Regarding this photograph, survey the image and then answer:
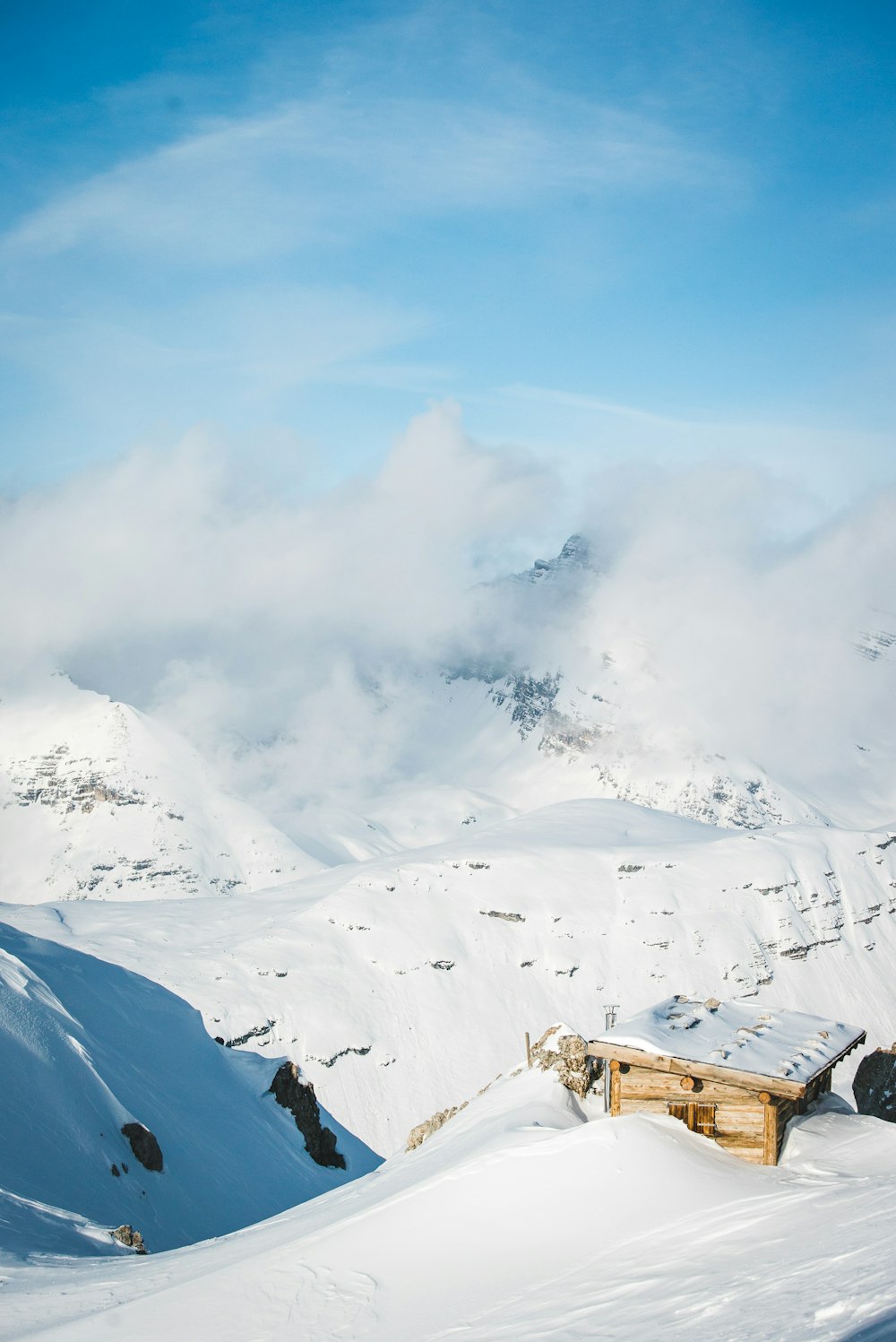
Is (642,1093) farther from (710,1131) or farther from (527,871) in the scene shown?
(527,871)

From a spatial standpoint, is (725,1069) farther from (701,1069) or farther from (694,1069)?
(694,1069)

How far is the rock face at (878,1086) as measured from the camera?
28906 millimetres

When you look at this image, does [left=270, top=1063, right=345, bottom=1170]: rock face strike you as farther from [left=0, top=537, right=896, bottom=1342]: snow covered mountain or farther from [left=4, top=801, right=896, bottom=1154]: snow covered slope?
[left=4, top=801, right=896, bottom=1154]: snow covered slope

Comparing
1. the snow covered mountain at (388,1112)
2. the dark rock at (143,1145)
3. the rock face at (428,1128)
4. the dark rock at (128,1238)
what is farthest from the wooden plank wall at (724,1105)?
the dark rock at (143,1145)

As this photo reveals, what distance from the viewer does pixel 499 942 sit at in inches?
4301

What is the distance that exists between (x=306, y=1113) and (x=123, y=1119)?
16203mm

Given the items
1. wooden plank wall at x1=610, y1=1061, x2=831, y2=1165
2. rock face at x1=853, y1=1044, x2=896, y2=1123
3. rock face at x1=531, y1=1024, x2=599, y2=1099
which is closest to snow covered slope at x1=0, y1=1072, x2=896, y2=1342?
wooden plank wall at x1=610, y1=1061, x2=831, y2=1165

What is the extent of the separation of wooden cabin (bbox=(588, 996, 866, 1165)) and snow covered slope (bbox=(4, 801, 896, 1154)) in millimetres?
63101

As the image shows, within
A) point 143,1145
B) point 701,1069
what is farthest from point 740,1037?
point 143,1145

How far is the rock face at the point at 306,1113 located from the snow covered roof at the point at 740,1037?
24.4m

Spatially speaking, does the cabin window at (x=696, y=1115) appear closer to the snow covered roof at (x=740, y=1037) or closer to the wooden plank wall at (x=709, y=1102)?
the wooden plank wall at (x=709, y=1102)

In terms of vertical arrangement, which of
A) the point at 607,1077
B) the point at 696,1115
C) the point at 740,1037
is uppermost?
the point at 740,1037

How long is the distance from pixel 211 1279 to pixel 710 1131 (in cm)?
867

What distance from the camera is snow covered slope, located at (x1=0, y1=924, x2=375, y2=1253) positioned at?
23.3 meters
